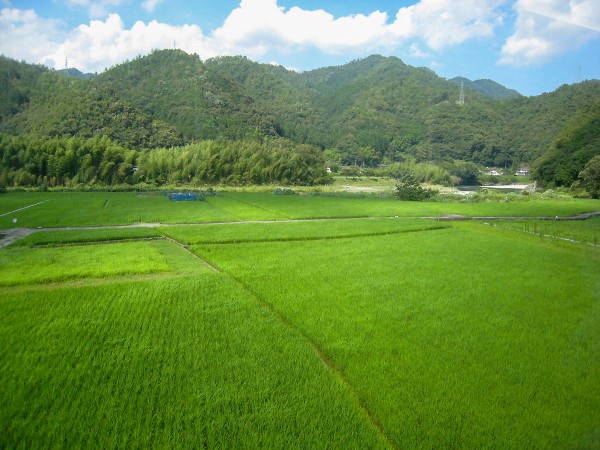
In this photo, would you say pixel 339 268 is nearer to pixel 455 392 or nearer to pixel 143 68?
pixel 455 392

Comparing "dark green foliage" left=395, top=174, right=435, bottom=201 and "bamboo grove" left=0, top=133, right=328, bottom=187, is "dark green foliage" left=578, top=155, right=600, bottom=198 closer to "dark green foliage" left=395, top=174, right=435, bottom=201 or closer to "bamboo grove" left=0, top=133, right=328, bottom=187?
"dark green foliage" left=395, top=174, right=435, bottom=201

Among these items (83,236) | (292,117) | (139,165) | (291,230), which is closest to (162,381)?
(83,236)

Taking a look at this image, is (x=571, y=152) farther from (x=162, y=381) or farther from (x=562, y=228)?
(x=162, y=381)

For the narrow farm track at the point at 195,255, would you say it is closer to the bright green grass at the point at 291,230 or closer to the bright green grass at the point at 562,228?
the bright green grass at the point at 291,230

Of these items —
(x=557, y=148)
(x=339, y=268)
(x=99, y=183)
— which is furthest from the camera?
(x=557, y=148)

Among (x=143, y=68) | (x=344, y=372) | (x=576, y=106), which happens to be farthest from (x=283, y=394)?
(x=143, y=68)

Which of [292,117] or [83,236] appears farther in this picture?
[292,117]
